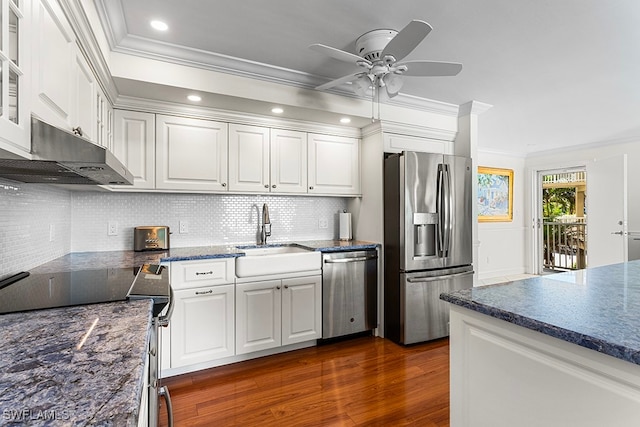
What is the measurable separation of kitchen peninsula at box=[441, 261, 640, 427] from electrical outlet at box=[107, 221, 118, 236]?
264 centimetres

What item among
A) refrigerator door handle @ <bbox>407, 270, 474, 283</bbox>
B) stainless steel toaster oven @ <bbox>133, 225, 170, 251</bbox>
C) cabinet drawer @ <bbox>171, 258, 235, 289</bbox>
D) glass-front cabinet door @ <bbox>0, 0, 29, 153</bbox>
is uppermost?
glass-front cabinet door @ <bbox>0, 0, 29, 153</bbox>

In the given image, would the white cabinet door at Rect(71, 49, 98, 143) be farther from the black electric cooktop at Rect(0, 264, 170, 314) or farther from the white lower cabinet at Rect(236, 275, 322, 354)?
the white lower cabinet at Rect(236, 275, 322, 354)

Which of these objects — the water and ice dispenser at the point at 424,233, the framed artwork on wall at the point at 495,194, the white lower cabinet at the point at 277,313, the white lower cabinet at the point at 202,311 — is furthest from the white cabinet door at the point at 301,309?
the framed artwork on wall at the point at 495,194

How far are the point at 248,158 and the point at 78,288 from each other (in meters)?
1.79

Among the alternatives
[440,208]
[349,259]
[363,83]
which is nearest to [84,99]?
[363,83]

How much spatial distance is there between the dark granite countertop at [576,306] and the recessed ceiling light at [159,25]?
2.21m

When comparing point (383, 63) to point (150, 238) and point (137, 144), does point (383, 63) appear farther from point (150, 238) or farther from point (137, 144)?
point (150, 238)

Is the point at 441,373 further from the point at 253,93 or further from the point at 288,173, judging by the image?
the point at 253,93

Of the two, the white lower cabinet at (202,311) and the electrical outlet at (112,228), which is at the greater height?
the electrical outlet at (112,228)

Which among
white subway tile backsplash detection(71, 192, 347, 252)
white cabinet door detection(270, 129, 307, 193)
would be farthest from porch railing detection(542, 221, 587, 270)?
white cabinet door detection(270, 129, 307, 193)

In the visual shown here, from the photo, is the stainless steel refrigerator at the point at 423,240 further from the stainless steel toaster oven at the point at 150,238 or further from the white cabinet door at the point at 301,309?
the stainless steel toaster oven at the point at 150,238

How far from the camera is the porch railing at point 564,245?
19.9ft

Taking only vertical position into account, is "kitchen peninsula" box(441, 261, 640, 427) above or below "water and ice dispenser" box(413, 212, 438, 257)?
below

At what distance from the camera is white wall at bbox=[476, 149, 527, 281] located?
A: 18.6 ft
